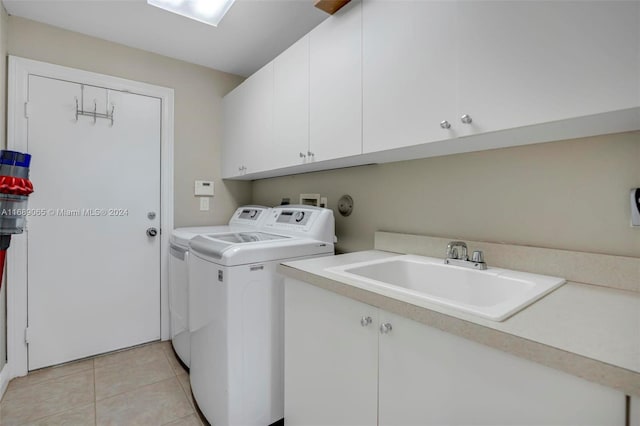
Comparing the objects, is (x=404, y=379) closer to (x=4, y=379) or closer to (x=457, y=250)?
(x=457, y=250)

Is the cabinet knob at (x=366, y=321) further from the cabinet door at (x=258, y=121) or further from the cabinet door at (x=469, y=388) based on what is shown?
the cabinet door at (x=258, y=121)

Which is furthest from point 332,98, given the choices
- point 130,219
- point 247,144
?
point 130,219

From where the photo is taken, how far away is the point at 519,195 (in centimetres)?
118

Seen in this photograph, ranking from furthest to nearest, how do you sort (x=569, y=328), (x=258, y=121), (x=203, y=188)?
(x=203, y=188) → (x=258, y=121) → (x=569, y=328)

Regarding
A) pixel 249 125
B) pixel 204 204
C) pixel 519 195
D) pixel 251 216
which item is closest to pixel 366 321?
pixel 519 195

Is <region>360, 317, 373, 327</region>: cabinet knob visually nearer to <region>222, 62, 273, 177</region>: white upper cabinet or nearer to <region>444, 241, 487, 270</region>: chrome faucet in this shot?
<region>444, 241, 487, 270</region>: chrome faucet

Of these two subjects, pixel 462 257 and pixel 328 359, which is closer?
pixel 328 359

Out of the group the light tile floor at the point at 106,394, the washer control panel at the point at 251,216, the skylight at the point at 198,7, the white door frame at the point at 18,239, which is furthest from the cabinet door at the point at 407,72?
the white door frame at the point at 18,239

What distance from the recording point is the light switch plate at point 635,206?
91cm

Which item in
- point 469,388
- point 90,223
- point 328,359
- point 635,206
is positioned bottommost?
point 328,359

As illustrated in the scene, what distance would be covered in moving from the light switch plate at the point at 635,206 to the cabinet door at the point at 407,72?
56cm

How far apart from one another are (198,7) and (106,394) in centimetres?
240

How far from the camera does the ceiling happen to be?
6.01ft

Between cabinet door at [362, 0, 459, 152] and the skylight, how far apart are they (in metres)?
0.98
